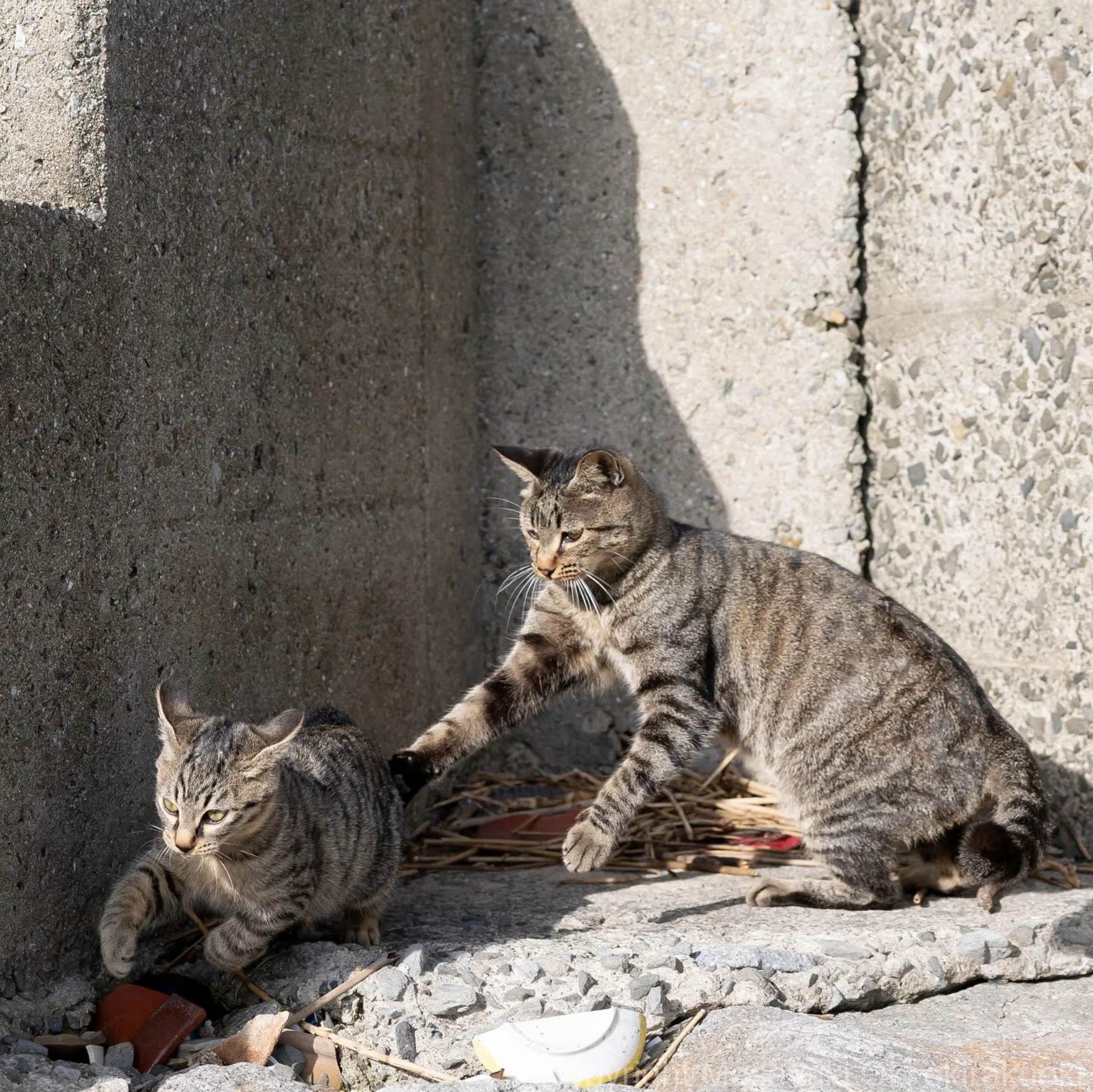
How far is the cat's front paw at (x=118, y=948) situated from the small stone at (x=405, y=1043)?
1.96 ft

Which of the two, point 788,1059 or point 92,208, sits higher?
point 92,208

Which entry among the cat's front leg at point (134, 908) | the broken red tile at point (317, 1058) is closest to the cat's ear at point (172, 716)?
the cat's front leg at point (134, 908)

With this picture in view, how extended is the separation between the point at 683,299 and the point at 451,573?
48.3 inches

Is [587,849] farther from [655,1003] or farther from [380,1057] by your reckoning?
[380,1057]

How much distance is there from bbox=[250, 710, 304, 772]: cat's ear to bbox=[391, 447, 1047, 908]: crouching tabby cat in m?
0.79

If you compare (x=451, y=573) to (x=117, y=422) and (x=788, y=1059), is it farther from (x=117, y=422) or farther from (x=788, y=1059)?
(x=788, y=1059)

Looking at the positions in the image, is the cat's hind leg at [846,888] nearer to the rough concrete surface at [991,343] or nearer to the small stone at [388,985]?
the rough concrete surface at [991,343]

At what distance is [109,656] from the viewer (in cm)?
326

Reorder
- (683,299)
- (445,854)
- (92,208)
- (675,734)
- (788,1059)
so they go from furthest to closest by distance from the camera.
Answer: (683,299) < (445,854) < (675,734) < (92,208) < (788,1059)

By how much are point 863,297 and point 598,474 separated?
1242 millimetres

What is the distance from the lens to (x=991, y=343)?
14.5ft

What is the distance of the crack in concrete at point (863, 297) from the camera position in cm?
470

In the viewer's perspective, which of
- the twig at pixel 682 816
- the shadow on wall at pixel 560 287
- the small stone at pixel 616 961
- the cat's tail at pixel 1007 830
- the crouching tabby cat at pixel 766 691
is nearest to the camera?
the small stone at pixel 616 961

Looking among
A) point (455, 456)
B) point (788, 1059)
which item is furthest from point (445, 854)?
point (788, 1059)
